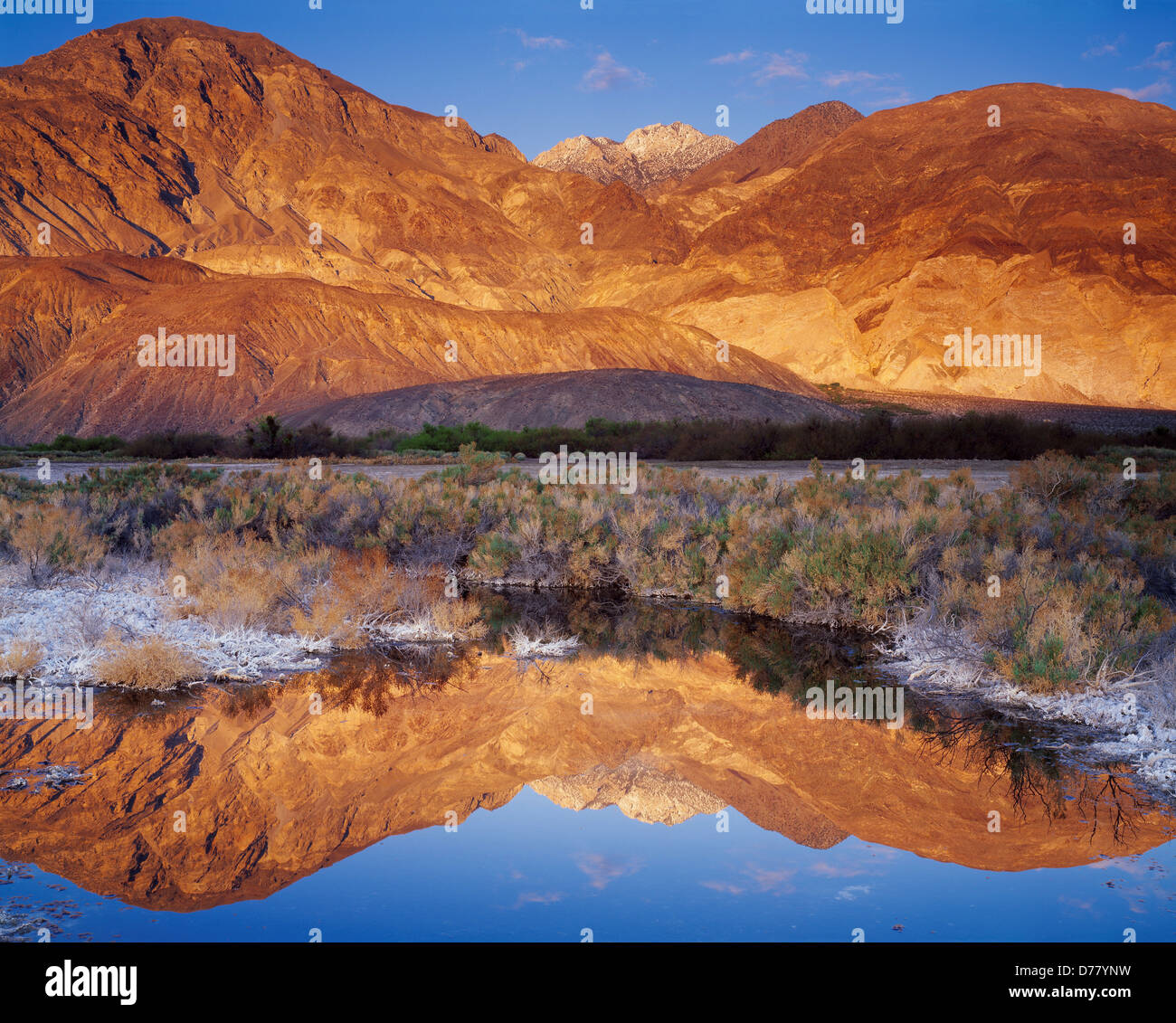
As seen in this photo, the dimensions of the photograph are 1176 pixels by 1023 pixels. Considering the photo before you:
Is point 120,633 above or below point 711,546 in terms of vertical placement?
below

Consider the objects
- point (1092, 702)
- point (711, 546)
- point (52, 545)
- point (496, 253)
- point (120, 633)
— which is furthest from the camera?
point (496, 253)

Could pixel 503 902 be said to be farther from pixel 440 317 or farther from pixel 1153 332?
pixel 1153 332

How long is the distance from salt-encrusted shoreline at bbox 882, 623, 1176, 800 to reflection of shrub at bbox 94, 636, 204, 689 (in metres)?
6.26

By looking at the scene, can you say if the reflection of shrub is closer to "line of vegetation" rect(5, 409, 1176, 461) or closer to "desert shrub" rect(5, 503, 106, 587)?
"desert shrub" rect(5, 503, 106, 587)

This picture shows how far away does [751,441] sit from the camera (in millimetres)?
36406

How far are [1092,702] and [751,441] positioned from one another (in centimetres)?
2854

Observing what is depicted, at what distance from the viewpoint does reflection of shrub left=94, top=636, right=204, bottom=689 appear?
9.08 metres

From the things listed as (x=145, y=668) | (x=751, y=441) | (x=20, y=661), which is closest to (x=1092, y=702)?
(x=145, y=668)

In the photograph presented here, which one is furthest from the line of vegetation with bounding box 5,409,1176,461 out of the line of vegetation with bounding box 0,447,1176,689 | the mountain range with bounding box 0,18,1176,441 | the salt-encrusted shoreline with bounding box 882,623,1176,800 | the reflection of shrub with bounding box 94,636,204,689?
the reflection of shrub with bounding box 94,636,204,689

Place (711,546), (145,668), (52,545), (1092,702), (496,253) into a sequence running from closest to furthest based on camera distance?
(1092,702) < (145,668) < (52,545) < (711,546) < (496,253)

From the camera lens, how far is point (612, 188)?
134875 mm

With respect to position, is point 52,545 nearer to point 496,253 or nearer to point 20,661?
point 20,661

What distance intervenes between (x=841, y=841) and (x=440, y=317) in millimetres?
85551

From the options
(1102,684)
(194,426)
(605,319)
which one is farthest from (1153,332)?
(1102,684)
